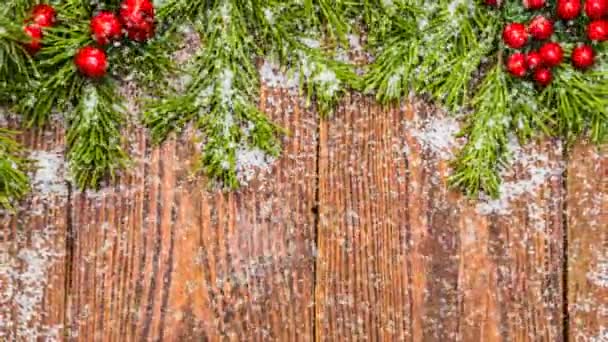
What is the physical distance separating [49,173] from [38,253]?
11cm

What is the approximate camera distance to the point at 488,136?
52.4 inches

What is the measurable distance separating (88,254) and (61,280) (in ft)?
0.17

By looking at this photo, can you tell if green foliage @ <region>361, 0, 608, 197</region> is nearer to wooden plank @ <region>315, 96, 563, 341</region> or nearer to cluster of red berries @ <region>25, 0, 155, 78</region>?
wooden plank @ <region>315, 96, 563, 341</region>

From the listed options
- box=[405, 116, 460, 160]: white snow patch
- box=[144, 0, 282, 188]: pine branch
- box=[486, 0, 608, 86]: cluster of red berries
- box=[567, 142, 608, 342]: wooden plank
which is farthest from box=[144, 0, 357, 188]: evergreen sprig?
box=[567, 142, 608, 342]: wooden plank

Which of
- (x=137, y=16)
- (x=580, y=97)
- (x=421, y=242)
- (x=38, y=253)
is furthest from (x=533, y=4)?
(x=38, y=253)

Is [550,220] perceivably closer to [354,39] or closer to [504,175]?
[504,175]

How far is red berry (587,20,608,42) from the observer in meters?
1.29

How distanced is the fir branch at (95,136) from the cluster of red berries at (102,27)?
0.04 metres

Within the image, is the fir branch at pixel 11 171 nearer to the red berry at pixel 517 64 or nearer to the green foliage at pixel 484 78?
the green foliage at pixel 484 78

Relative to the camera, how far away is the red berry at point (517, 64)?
1.32 metres

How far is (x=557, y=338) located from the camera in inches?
53.6

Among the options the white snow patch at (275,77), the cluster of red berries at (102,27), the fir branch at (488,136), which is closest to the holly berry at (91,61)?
the cluster of red berries at (102,27)

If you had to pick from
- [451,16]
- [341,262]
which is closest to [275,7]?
[451,16]

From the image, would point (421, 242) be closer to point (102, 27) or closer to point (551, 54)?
point (551, 54)
